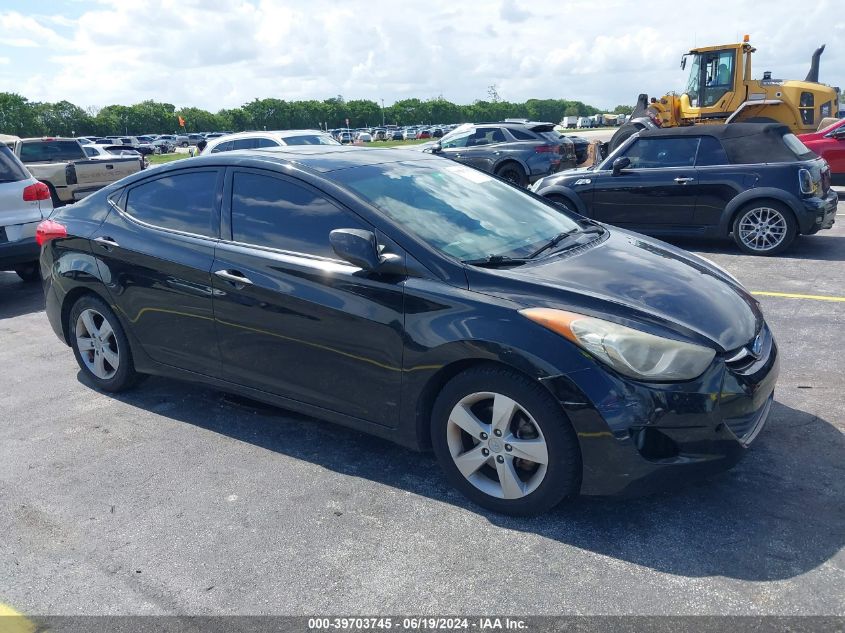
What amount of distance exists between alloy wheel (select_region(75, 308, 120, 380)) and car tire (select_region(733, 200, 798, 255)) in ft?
23.8

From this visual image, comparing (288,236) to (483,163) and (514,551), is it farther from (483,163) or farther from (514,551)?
(483,163)

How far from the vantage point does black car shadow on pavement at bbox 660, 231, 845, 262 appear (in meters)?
8.67

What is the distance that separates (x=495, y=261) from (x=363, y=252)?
0.65 meters

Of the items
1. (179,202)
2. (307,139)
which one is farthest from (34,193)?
(307,139)

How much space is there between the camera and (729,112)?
56.7 ft

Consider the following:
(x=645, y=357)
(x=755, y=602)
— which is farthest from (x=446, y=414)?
(x=755, y=602)

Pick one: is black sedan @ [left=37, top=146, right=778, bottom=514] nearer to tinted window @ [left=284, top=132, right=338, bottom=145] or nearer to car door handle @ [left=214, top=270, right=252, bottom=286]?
car door handle @ [left=214, top=270, right=252, bottom=286]

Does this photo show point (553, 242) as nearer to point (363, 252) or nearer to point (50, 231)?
point (363, 252)

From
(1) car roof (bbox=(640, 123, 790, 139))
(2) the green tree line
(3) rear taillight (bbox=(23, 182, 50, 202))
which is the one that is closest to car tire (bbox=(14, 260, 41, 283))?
(3) rear taillight (bbox=(23, 182, 50, 202))

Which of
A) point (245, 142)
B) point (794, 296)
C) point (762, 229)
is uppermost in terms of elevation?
point (245, 142)

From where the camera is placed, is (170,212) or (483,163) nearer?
(170,212)

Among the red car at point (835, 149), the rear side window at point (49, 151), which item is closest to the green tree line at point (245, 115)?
the rear side window at point (49, 151)

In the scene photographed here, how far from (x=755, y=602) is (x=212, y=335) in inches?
118

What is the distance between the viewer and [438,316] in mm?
3312
